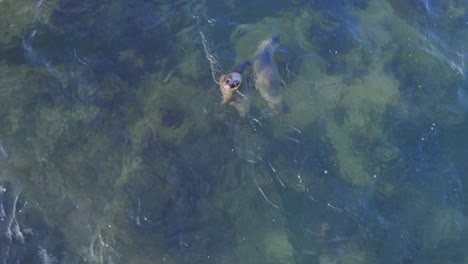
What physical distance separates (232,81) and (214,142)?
4.20 feet

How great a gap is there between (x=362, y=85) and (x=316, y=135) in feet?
5.36

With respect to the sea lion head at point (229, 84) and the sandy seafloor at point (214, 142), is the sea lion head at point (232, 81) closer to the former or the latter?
the sea lion head at point (229, 84)

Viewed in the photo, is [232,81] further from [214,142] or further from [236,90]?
[214,142]

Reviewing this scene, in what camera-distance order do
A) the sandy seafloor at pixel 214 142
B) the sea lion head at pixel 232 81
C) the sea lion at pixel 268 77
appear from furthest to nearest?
the sea lion at pixel 268 77
the sea lion head at pixel 232 81
the sandy seafloor at pixel 214 142

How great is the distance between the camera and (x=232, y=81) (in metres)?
9.47

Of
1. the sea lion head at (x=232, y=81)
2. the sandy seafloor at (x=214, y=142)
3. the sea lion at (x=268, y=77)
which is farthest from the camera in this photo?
the sea lion at (x=268, y=77)

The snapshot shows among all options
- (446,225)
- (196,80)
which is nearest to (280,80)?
(196,80)

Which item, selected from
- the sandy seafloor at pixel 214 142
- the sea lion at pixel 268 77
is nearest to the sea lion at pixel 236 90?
the sandy seafloor at pixel 214 142

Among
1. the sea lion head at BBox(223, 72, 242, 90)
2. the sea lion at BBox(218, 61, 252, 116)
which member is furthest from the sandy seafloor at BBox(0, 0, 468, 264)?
the sea lion head at BBox(223, 72, 242, 90)

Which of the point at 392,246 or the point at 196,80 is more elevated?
the point at 196,80

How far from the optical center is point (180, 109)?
957 centimetres

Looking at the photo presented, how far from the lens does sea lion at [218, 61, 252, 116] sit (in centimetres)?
951

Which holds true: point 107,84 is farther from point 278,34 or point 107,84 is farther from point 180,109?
point 278,34

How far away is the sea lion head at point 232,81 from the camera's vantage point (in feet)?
31.1
